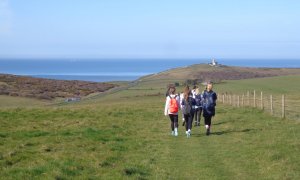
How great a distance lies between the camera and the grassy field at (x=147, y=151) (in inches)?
490

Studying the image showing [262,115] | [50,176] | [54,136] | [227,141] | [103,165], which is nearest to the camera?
[50,176]

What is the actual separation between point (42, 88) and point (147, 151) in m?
76.2

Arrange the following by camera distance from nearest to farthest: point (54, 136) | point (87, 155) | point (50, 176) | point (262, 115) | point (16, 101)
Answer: point (50, 176) → point (87, 155) → point (54, 136) → point (262, 115) → point (16, 101)

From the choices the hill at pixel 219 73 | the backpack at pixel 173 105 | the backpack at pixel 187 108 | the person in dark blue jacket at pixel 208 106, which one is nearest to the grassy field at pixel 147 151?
the person in dark blue jacket at pixel 208 106

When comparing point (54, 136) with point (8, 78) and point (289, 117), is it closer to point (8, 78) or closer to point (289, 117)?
point (289, 117)

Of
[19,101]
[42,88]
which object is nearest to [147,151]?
[19,101]

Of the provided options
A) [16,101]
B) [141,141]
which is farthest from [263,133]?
[16,101]

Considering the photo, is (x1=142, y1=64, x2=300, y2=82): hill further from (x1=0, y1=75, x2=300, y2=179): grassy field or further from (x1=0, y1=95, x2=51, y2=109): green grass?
(x1=0, y1=75, x2=300, y2=179): grassy field

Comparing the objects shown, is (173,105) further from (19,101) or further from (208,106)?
(19,101)

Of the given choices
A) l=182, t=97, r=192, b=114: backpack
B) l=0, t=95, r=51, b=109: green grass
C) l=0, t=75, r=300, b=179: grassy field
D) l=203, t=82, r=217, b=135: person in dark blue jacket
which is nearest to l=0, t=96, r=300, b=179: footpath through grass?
l=0, t=75, r=300, b=179: grassy field

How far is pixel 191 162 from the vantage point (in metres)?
14.4

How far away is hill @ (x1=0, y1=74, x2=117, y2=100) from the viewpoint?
79.2 m

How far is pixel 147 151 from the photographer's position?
1652cm

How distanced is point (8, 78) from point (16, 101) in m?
35.6
